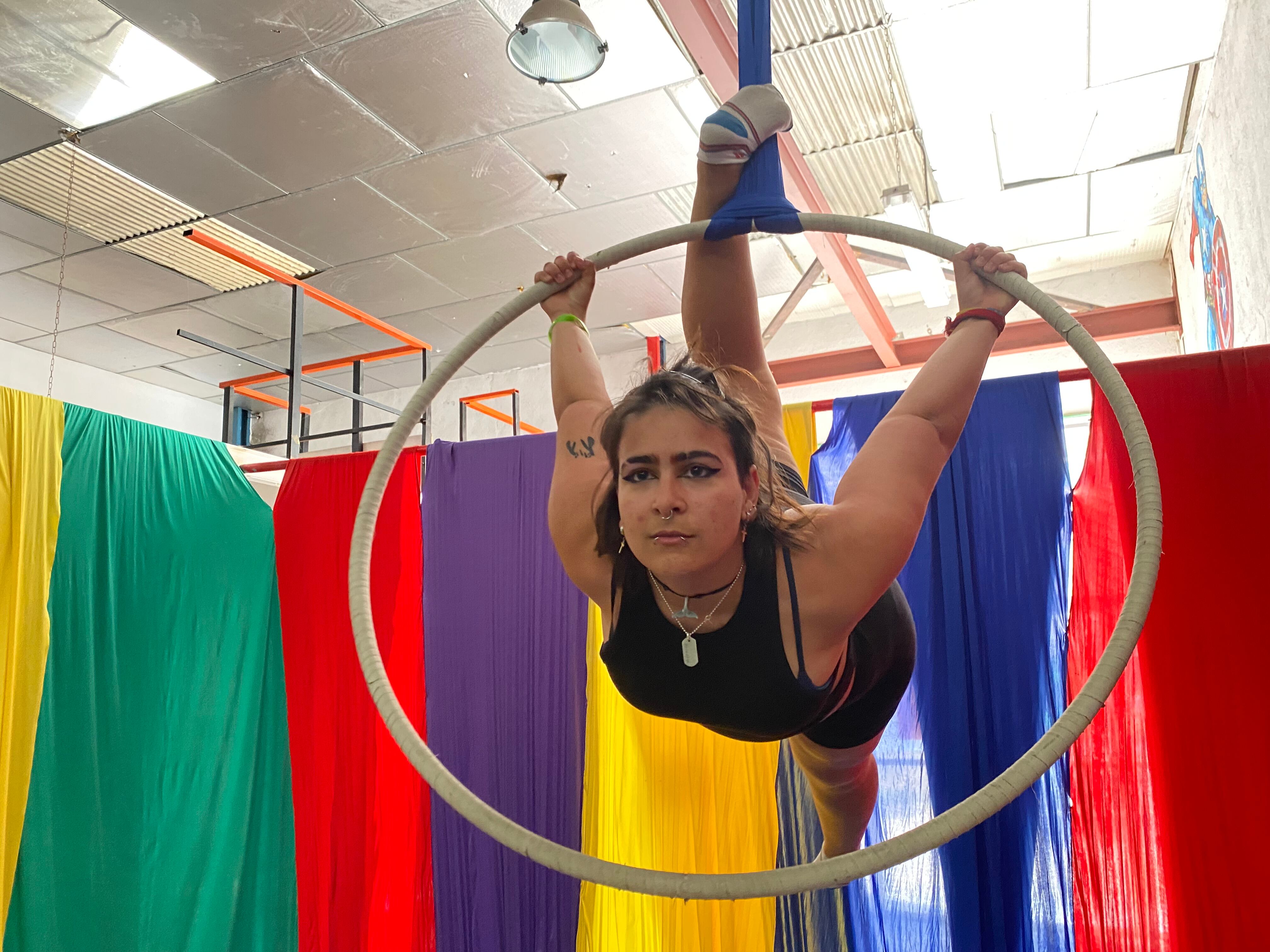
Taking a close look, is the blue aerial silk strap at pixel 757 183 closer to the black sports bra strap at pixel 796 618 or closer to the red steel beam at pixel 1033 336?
the black sports bra strap at pixel 796 618

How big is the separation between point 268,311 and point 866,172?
4.37 m

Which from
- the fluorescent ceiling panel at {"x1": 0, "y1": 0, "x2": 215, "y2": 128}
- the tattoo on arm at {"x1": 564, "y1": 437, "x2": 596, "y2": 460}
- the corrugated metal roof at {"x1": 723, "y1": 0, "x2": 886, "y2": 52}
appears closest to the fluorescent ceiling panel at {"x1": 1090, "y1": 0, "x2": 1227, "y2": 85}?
the corrugated metal roof at {"x1": 723, "y1": 0, "x2": 886, "y2": 52}

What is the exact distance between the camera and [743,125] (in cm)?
171

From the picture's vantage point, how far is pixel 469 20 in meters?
3.66

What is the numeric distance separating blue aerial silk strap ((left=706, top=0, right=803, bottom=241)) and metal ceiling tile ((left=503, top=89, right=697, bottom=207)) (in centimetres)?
239

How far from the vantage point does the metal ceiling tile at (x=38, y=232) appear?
16.9ft

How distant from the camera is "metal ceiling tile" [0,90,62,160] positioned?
419 cm

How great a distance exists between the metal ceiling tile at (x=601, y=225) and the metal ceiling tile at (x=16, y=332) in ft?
14.0

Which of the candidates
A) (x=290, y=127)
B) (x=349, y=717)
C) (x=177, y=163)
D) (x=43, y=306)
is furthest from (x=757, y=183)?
(x=43, y=306)

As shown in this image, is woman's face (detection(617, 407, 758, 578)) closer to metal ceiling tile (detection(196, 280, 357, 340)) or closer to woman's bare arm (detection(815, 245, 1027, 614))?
woman's bare arm (detection(815, 245, 1027, 614))

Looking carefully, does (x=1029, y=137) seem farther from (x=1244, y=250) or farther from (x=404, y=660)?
(x=404, y=660)

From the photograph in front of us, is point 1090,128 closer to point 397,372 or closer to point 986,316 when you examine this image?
point 986,316

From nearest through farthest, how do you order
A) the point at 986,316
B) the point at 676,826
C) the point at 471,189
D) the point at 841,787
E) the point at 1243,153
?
the point at 986,316
the point at 841,787
the point at 676,826
the point at 1243,153
the point at 471,189

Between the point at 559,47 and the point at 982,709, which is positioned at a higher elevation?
the point at 559,47
